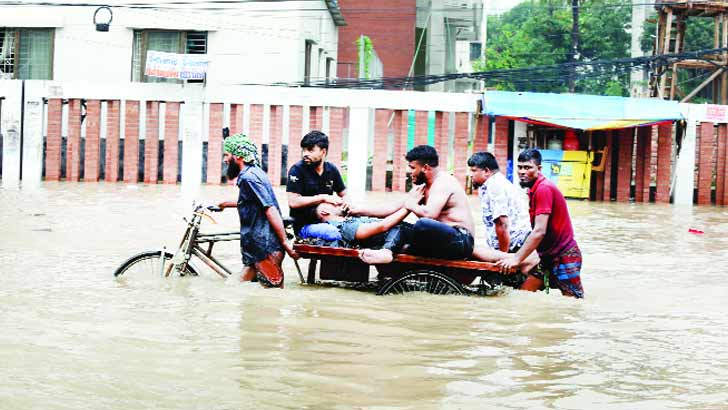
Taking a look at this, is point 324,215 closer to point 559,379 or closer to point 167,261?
point 167,261

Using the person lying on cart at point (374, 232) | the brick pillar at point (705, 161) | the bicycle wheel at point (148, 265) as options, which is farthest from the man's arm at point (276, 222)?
the brick pillar at point (705, 161)

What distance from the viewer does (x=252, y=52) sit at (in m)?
29.0

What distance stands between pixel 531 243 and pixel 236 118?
18.1m

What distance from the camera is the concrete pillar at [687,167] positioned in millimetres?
26453

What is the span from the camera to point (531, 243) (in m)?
9.33

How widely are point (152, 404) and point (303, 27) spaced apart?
24630mm

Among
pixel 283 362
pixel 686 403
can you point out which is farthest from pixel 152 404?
pixel 686 403

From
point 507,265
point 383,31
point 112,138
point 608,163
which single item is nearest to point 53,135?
point 112,138

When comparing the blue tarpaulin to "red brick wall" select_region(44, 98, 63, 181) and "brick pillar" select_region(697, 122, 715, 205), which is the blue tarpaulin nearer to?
"brick pillar" select_region(697, 122, 715, 205)

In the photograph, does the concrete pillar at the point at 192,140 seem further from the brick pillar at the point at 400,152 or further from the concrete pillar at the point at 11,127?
the brick pillar at the point at 400,152

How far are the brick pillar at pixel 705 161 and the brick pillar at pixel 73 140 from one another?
601 inches

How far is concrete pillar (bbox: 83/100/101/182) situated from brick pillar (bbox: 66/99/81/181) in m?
0.22

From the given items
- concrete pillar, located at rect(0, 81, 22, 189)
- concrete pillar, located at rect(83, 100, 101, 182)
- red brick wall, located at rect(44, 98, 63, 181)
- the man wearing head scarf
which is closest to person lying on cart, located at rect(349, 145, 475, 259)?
the man wearing head scarf

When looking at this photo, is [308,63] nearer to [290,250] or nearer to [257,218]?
[257,218]
